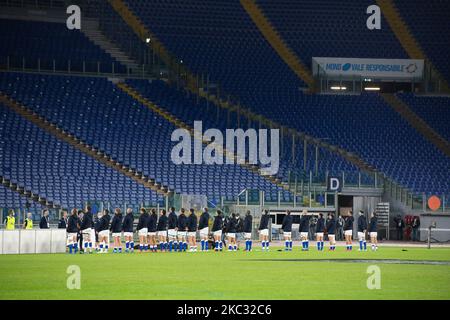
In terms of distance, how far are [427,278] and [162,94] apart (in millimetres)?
29862

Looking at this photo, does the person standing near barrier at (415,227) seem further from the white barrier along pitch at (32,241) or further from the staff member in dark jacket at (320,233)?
the white barrier along pitch at (32,241)

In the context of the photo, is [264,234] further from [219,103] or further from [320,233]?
[219,103]

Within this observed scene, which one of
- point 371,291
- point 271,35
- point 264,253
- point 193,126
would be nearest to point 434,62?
point 271,35

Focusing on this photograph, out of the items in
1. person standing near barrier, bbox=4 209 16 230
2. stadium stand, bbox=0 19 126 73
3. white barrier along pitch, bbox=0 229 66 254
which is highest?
stadium stand, bbox=0 19 126 73

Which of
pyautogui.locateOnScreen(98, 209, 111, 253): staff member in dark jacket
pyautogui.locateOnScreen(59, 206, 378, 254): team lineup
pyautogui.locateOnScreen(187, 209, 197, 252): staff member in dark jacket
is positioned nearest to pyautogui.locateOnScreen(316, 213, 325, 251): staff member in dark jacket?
pyautogui.locateOnScreen(59, 206, 378, 254): team lineup

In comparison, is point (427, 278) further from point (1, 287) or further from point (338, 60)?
point (338, 60)

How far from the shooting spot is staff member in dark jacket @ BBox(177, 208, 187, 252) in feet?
119

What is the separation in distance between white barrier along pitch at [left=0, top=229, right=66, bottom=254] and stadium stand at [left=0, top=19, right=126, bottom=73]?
17.5m

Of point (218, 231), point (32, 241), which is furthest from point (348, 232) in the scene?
point (32, 241)

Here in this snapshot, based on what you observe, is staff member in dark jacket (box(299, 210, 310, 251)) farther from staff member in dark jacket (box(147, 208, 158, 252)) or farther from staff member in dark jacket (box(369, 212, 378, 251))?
staff member in dark jacket (box(147, 208, 158, 252))

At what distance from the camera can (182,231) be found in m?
36.6

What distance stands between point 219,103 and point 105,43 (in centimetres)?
738

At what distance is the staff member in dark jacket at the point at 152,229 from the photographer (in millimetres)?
35750

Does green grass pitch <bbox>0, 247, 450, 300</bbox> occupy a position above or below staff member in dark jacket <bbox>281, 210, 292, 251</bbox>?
below
